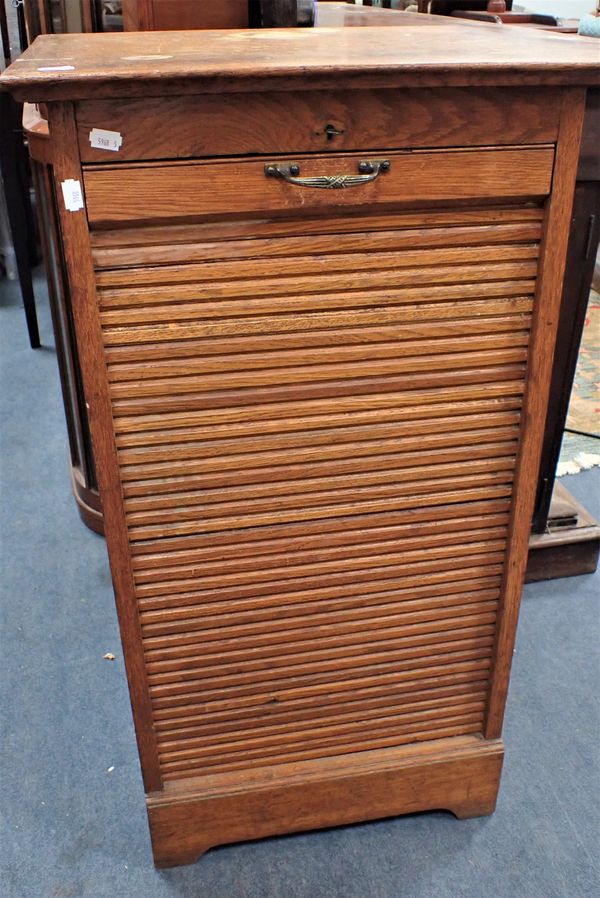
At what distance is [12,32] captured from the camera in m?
3.65

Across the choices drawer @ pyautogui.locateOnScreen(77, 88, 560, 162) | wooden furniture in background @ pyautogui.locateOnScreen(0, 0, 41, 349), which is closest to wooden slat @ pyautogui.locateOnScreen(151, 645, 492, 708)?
drawer @ pyautogui.locateOnScreen(77, 88, 560, 162)

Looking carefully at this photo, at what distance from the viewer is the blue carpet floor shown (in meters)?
1.37

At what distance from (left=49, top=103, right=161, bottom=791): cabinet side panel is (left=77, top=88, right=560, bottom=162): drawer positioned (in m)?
0.03

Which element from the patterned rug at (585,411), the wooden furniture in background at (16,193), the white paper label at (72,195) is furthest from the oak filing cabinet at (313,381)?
the wooden furniture in background at (16,193)

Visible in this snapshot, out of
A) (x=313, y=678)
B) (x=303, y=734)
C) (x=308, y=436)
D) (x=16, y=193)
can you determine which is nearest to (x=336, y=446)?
(x=308, y=436)

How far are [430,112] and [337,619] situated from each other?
0.72m

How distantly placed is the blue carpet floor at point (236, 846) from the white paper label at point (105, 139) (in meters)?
1.11

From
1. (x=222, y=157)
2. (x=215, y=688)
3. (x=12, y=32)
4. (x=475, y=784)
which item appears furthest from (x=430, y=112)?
(x=12, y=32)

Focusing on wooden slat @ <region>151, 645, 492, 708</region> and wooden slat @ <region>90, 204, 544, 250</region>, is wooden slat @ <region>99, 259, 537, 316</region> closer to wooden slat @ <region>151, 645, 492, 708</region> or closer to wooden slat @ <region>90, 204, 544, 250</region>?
wooden slat @ <region>90, 204, 544, 250</region>

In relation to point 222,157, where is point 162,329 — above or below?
below

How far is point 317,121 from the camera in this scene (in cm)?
96

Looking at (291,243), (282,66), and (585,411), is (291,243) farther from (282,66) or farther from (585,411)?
(585,411)

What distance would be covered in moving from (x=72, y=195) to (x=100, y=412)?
10.5 inches

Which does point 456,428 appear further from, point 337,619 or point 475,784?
point 475,784
